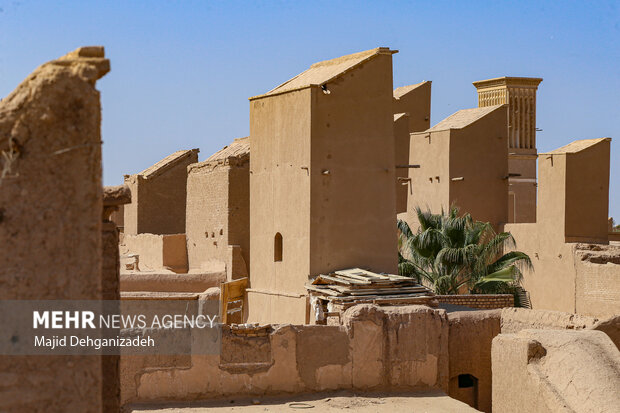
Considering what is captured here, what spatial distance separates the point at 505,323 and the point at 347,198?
16.1 ft

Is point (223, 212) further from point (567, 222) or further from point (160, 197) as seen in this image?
point (567, 222)

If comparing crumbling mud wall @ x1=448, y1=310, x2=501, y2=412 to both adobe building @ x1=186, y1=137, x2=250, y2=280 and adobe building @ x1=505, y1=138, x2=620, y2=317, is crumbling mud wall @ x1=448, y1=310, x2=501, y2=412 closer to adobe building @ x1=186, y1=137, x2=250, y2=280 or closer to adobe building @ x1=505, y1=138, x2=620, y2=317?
adobe building @ x1=505, y1=138, x2=620, y2=317

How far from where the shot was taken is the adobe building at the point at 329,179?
52.9ft

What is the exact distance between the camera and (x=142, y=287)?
16.6 metres

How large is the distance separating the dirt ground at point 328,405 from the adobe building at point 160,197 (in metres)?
13.4

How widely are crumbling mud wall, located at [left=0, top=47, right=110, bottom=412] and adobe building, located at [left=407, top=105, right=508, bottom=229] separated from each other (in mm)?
16667

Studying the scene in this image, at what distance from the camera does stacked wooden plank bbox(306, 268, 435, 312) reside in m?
13.7

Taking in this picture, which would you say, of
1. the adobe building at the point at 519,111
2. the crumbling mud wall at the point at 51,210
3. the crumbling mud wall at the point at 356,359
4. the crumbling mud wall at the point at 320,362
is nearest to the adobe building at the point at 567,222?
the crumbling mud wall at the point at 356,359

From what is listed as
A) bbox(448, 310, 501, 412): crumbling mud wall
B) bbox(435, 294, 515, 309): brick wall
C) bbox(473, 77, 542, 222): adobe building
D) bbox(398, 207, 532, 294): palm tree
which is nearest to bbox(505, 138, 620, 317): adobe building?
bbox(398, 207, 532, 294): palm tree

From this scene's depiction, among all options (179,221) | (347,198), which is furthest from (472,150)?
(179,221)

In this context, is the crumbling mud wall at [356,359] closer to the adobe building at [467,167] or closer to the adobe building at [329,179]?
the adobe building at [329,179]

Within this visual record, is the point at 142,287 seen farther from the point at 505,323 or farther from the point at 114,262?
the point at 114,262

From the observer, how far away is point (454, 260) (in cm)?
1731

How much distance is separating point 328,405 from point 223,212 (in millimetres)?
8872
